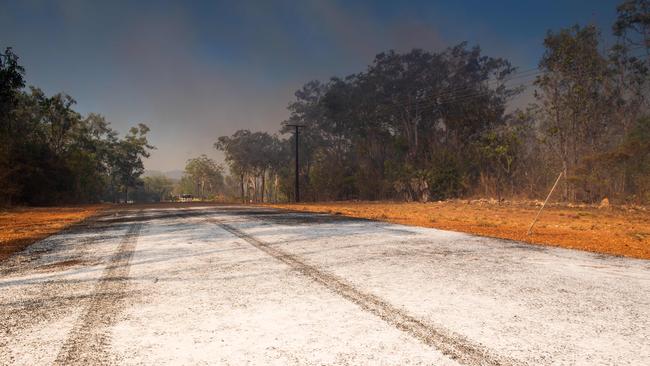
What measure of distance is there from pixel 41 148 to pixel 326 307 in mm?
38194

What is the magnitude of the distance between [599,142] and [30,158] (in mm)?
40726

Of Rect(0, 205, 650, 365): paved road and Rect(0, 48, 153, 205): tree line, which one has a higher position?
Rect(0, 48, 153, 205): tree line

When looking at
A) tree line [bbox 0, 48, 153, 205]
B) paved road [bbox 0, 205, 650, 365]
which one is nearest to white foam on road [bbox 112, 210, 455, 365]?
paved road [bbox 0, 205, 650, 365]

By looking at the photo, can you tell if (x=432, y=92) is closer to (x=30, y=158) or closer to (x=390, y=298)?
(x=30, y=158)

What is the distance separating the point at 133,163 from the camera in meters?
67.2

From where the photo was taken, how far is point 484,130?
34312mm

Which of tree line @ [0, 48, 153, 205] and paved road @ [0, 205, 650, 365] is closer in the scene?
paved road @ [0, 205, 650, 365]

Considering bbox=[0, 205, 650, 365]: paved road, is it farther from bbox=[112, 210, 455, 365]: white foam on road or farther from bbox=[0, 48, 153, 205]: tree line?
bbox=[0, 48, 153, 205]: tree line

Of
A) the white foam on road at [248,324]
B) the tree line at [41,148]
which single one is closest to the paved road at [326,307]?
the white foam on road at [248,324]

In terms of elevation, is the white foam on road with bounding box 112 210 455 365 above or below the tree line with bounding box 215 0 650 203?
below

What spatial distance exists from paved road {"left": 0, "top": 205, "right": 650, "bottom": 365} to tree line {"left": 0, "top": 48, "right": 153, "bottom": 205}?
19833 millimetres

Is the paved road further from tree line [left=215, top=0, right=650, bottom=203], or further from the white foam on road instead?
tree line [left=215, top=0, right=650, bottom=203]

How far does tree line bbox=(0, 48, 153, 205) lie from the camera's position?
2520 centimetres

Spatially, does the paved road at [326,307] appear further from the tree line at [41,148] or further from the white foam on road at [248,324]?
the tree line at [41,148]
